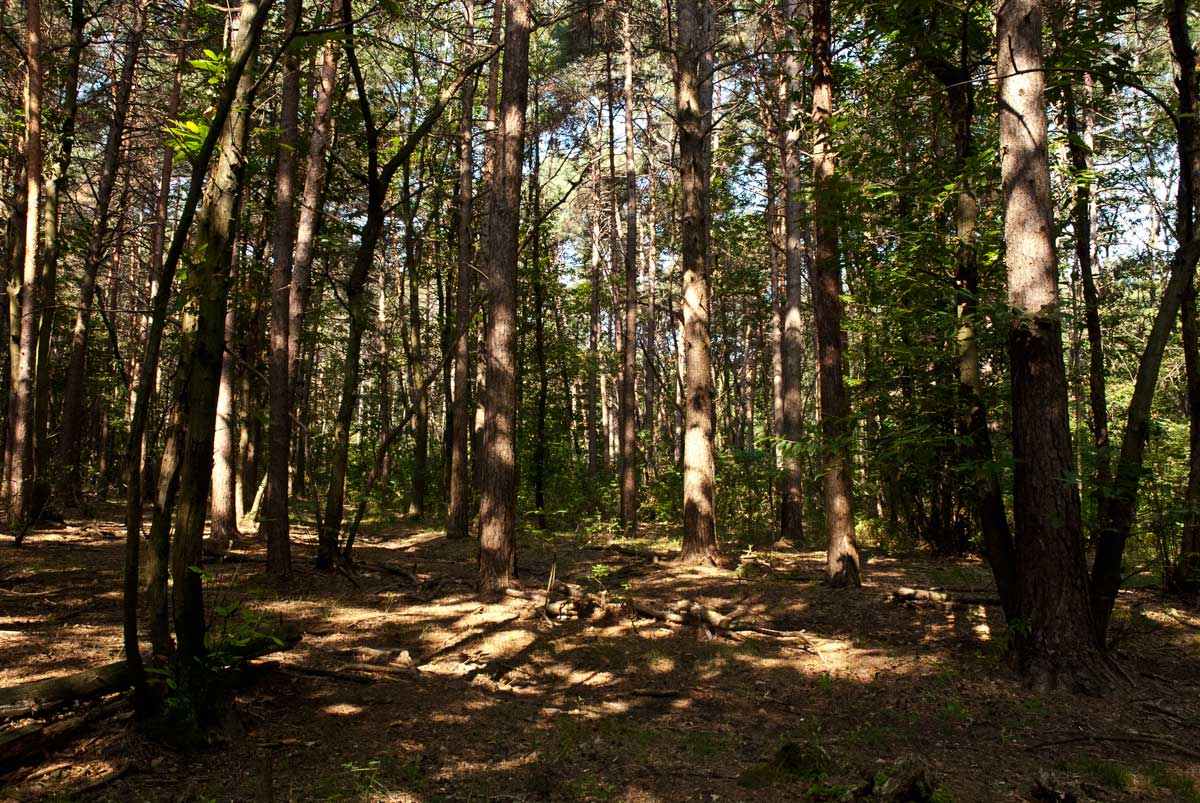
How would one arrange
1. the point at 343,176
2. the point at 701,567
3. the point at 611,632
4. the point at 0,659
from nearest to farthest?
the point at 0,659
the point at 611,632
the point at 701,567
the point at 343,176

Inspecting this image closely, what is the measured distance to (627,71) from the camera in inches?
714

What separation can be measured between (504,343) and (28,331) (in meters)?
8.87

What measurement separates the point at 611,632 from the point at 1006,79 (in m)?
6.64

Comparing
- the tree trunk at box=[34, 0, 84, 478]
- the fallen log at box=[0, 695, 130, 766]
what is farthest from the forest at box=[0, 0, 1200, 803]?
the tree trunk at box=[34, 0, 84, 478]

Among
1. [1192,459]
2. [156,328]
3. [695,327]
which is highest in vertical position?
[695,327]

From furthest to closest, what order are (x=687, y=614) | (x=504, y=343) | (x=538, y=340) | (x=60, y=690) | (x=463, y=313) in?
(x=538, y=340) < (x=463, y=313) < (x=504, y=343) < (x=687, y=614) < (x=60, y=690)

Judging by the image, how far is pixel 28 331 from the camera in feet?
39.2

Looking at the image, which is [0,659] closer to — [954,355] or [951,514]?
[954,355]

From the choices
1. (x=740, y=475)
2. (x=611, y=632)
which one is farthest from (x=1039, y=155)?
(x=740, y=475)

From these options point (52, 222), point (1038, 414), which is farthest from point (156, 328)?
point (52, 222)

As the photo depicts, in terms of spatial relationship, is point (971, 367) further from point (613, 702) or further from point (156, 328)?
point (156, 328)

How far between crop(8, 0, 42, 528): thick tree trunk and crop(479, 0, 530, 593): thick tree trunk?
8364 mm

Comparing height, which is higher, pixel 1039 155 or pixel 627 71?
pixel 627 71

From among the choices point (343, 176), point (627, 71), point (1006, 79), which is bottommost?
point (1006, 79)
